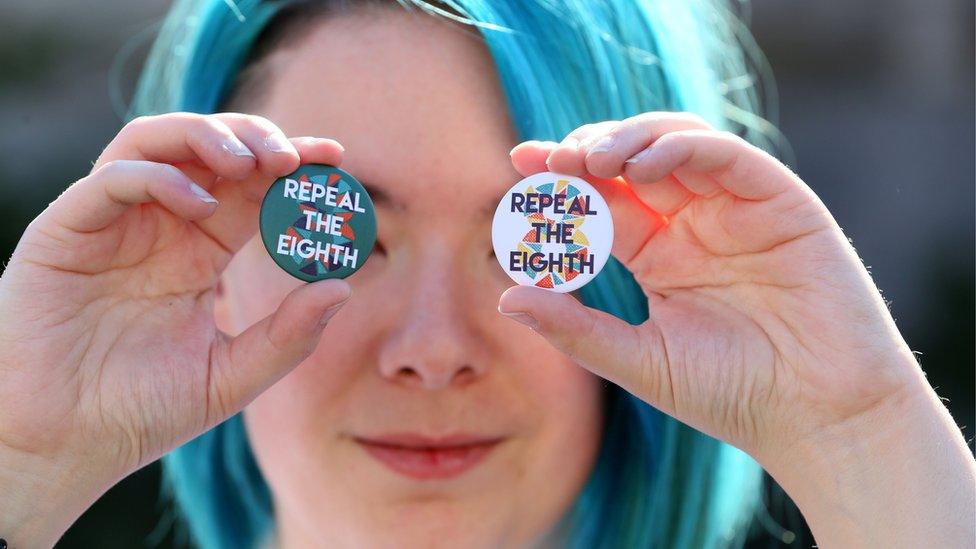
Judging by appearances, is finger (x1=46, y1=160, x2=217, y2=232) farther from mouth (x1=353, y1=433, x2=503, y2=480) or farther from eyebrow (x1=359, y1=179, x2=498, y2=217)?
mouth (x1=353, y1=433, x2=503, y2=480)

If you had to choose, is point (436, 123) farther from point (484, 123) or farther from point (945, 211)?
point (945, 211)

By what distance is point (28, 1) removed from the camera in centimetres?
814

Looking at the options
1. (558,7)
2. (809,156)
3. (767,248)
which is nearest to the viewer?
(767,248)

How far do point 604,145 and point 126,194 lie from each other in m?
0.93

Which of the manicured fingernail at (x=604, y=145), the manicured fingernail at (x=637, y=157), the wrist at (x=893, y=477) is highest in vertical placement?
the manicured fingernail at (x=604, y=145)

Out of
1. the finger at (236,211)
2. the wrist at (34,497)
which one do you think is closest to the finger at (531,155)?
the finger at (236,211)

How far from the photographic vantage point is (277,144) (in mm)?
2133

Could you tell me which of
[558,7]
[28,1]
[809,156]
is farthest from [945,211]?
[28,1]

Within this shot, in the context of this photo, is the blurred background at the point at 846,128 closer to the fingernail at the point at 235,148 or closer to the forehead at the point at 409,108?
the forehead at the point at 409,108

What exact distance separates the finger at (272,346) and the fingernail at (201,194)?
25 centimetres

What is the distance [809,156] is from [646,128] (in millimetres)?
5997

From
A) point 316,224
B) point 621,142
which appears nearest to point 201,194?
point 316,224

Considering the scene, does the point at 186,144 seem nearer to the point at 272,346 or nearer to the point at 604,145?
the point at 272,346

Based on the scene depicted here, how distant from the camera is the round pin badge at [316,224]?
7.16 feet
